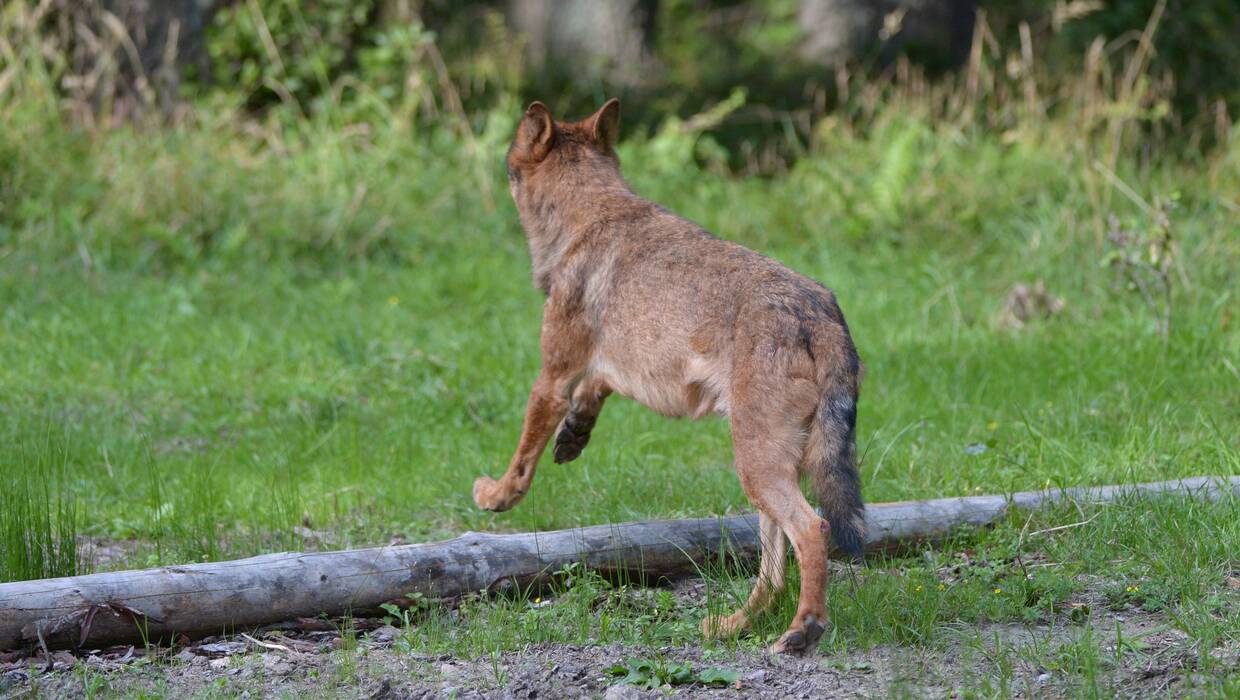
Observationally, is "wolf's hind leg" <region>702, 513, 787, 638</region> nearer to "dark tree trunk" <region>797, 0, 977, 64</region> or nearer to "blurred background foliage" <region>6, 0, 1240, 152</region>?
"blurred background foliage" <region>6, 0, 1240, 152</region>

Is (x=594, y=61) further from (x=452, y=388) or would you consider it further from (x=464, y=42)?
(x=452, y=388)

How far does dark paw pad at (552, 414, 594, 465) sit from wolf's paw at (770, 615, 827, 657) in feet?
5.01

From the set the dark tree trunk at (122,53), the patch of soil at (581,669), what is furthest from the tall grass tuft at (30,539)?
the dark tree trunk at (122,53)

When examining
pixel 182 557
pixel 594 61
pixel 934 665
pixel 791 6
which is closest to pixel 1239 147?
pixel 594 61

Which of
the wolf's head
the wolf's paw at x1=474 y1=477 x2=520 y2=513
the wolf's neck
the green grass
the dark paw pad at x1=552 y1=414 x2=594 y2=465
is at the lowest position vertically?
the green grass

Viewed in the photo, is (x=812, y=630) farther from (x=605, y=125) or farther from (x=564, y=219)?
(x=605, y=125)

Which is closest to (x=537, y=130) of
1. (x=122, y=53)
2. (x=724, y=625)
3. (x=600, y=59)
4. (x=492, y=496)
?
(x=492, y=496)

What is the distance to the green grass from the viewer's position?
4836 mm

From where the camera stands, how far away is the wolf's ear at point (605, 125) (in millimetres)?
5887

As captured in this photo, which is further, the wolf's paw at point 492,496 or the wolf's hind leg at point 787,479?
the wolf's paw at point 492,496

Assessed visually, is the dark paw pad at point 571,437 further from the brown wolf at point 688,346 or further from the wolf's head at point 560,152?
the wolf's head at point 560,152

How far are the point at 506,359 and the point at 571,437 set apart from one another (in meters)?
3.10

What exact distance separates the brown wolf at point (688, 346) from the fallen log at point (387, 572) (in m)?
0.50

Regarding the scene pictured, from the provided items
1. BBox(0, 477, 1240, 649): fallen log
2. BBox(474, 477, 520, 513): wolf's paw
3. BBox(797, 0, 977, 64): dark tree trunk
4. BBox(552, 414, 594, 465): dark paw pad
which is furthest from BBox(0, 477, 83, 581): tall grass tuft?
BBox(797, 0, 977, 64): dark tree trunk
